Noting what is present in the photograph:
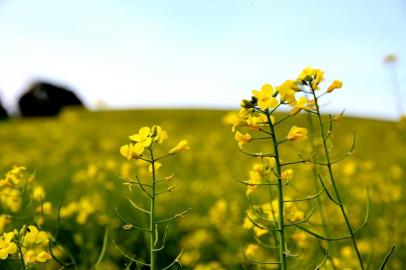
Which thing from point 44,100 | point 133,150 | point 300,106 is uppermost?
point 44,100

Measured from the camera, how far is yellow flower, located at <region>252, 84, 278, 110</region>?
133cm

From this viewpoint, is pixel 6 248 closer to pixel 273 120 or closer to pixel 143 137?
pixel 143 137

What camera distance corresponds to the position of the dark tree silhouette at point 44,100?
52781mm

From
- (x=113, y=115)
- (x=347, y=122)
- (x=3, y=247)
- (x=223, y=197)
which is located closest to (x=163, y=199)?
(x=223, y=197)

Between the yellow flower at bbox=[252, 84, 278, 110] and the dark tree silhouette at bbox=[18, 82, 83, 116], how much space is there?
5432cm

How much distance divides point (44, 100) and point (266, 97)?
2151 inches

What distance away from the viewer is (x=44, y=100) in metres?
52.8

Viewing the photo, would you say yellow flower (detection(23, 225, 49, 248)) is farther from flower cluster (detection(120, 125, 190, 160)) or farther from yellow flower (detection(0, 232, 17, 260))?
flower cluster (detection(120, 125, 190, 160))

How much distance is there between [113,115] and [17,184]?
3054cm

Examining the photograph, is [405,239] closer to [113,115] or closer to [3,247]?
[3,247]

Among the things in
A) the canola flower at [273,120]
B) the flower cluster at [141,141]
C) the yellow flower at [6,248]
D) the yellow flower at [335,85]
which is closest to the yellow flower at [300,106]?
the canola flower at [273,120]

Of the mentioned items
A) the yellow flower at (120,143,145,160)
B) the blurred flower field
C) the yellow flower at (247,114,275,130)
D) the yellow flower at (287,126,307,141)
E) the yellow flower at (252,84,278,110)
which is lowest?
the blurred flower field

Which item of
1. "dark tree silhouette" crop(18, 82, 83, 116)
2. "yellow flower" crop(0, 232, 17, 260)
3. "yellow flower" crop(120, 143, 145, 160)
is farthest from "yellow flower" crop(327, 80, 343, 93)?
"dark tree silhouette" crop(18, 82, 83, 116)

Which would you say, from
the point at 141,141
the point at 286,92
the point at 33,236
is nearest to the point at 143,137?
the point at 141,141
